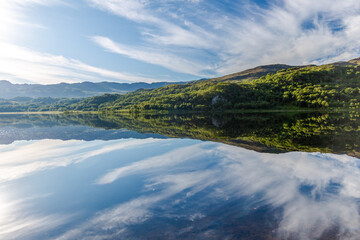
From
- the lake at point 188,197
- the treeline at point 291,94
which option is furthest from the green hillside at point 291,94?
the lake at point 188,197

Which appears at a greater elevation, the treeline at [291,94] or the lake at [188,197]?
the treeline at [291,94]

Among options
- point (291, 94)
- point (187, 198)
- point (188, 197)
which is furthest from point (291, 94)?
point (187, 198)

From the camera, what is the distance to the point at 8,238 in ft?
28.4

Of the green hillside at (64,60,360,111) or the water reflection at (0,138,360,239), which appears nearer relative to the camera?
the water reflection at (0,138,360,239)

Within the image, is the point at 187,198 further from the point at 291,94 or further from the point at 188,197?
the point at 291,94

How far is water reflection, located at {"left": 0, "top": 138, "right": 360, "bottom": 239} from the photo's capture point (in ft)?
27.8

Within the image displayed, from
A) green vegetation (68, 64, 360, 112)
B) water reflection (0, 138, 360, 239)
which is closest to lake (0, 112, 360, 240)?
water reflection (0, 138, 360, 239)

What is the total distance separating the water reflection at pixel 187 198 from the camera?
8.46 meters

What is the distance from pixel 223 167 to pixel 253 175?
2819mm

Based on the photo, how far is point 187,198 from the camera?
11367mm

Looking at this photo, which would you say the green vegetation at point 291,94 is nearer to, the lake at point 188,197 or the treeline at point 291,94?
the treeline at point 291,94

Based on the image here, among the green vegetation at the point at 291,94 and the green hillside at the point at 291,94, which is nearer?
the green vegetation at the point at 291,94

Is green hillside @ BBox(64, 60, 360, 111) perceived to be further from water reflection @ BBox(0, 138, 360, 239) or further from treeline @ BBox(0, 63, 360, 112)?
water reflection @ BBox(0, 138, 360, 239)

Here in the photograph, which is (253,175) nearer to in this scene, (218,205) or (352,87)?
(218,205)
